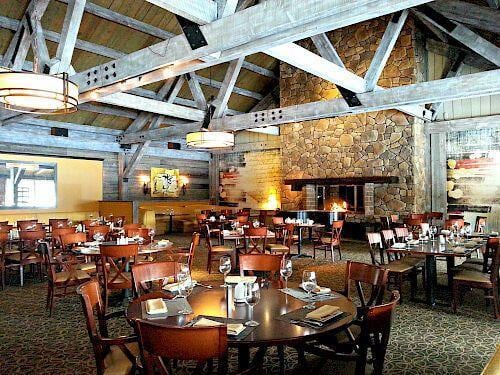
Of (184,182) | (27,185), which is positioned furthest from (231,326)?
(184,182)

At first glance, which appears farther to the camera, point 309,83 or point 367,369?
point 309,83

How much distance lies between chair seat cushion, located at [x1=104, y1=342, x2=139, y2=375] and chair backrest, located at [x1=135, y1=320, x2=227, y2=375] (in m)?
0.76

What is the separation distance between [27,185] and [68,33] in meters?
7.65

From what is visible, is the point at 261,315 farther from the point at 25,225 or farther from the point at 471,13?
the point at 471,13

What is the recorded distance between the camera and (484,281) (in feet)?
16.9

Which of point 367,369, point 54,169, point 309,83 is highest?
→ point 309,83

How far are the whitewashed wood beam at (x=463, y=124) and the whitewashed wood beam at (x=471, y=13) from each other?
239 centimetres

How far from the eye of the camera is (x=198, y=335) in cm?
188

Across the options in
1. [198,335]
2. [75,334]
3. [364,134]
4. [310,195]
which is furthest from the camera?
[310,195]

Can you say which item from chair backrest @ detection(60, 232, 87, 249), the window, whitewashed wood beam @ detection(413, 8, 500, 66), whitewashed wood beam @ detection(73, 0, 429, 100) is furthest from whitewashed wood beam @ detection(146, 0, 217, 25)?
the window

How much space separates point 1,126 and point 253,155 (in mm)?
8730

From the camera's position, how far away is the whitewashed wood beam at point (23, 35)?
26.8 ft

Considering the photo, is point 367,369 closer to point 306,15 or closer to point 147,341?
point 147,341

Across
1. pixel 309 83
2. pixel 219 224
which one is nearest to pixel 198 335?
pixel 219 224
